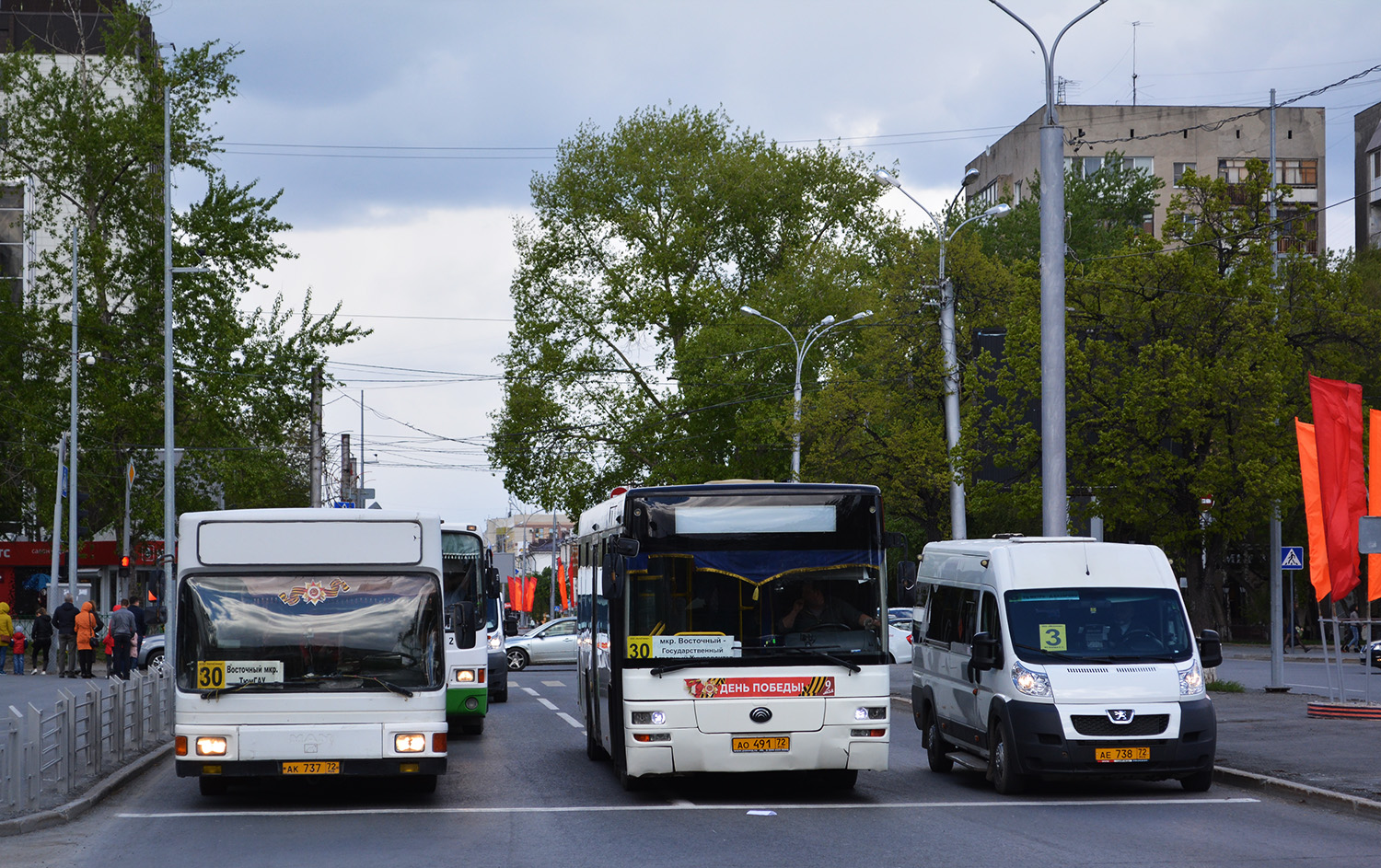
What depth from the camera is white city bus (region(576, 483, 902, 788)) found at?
1336 cm

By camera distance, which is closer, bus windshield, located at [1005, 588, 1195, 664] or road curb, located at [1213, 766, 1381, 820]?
road curb, located at [1213, 766, 1381, 820]

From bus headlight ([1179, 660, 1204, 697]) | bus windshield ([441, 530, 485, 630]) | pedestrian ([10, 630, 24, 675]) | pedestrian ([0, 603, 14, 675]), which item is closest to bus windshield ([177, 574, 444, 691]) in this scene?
bus headlight ([1179, 660, 1204, 697])

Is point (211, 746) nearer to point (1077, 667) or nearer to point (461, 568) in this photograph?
point (1077, 667)

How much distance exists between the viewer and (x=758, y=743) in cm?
1335

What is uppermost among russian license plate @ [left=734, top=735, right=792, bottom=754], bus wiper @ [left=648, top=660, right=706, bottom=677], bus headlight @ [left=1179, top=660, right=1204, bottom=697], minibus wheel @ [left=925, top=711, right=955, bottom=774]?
bus wiper @ [left=648, top=660, right=706, bottom=677]

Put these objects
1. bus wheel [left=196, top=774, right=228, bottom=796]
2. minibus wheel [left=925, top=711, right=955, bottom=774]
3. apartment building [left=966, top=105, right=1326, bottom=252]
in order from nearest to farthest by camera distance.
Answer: bus wheel [left=196, top=774, right=228, bottom=796] → minibus wheel [left=925, top=711, right=955, bottom=774] → apartment building [left=966, top=105, right=1326, bottom=252]

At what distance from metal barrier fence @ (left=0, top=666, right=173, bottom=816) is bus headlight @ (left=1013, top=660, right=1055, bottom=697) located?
8048 millimetres

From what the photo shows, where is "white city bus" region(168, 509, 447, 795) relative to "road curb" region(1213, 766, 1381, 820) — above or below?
above

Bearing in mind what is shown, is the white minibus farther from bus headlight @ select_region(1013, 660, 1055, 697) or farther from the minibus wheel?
the minibus wheel

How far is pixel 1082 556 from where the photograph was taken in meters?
14.8

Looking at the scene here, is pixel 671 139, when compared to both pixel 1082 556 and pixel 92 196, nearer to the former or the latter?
pixel 92 196

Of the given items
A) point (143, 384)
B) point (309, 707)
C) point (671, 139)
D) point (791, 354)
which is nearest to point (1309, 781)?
point (309, 707)

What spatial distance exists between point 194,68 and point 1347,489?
3359 centimetres

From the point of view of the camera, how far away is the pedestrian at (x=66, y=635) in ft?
112
